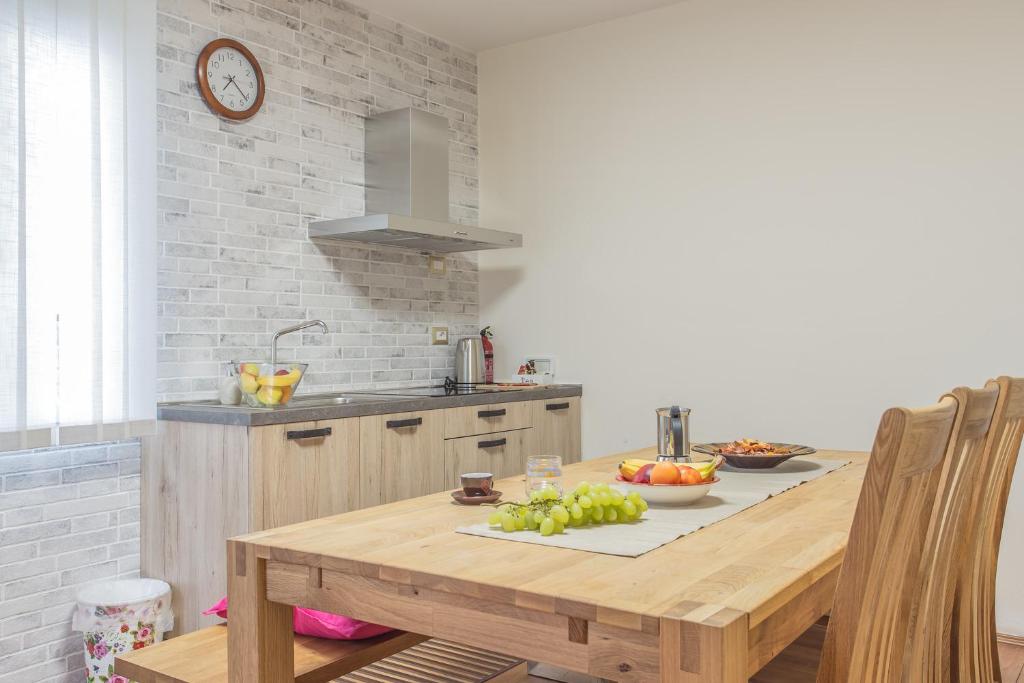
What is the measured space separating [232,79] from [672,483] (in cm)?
260

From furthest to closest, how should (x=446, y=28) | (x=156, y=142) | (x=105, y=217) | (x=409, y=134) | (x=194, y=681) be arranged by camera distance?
(x=446, y=28) < (x=409, y=134) < (x=156, y=142) < (x=105, y=217) < (x=194, y=681)

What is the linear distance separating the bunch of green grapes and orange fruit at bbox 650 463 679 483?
0.49 ft

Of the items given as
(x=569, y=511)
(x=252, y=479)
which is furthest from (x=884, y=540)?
(x=252, y=479)

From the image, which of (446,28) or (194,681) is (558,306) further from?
(194,681)

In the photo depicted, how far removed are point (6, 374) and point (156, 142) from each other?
0.99 m

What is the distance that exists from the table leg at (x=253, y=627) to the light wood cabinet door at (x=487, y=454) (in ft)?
6.50

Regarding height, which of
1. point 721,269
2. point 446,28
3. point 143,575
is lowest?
point 143,575

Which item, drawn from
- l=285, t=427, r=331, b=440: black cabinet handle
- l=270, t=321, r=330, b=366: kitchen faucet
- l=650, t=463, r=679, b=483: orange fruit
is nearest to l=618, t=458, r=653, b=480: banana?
l=650, t=463, r=679, b=483: orange fruit

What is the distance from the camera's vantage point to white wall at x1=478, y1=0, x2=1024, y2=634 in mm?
3410

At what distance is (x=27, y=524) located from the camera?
9.25 ft

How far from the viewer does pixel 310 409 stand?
9.67 feet

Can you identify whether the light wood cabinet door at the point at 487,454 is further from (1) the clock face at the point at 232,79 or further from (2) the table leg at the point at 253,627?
(2) the table leg at the point at 253,627

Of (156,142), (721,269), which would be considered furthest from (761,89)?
(156,142)

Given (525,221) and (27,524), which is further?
(525,221)
